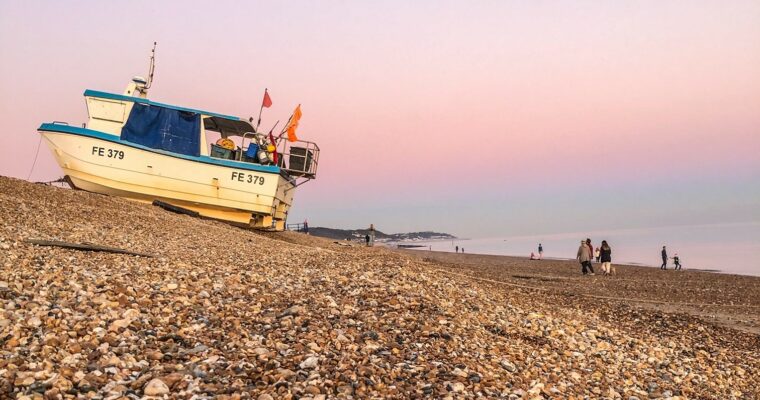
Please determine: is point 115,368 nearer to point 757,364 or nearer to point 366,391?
point 366,391

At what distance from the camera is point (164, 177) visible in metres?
21.7

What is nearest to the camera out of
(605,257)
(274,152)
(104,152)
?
(104,152)

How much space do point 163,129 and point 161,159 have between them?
1.41 m

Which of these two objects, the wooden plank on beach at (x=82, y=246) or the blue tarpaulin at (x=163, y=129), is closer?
the wooden plank on beach at (x=82, y=246)

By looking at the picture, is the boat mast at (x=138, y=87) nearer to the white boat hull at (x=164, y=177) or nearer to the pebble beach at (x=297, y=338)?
the white boat hull at (x=164, y=177)

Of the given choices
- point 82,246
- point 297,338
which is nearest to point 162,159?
point 82,246

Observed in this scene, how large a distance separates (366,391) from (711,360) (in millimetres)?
7141

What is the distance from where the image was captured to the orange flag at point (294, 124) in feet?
76.6

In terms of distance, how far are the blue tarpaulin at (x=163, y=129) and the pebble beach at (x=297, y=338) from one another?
1038cm

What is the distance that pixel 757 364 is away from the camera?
8.45 m

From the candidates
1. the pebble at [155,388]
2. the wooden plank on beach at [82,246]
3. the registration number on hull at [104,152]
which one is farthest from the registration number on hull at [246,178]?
the pebble at [155,388]

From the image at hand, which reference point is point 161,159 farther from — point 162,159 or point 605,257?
point 605,257

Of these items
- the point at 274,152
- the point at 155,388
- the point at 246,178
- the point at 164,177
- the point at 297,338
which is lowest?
the point at 155,388

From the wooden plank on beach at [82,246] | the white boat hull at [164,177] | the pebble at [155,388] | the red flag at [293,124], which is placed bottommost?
the pebble at [155,388]
